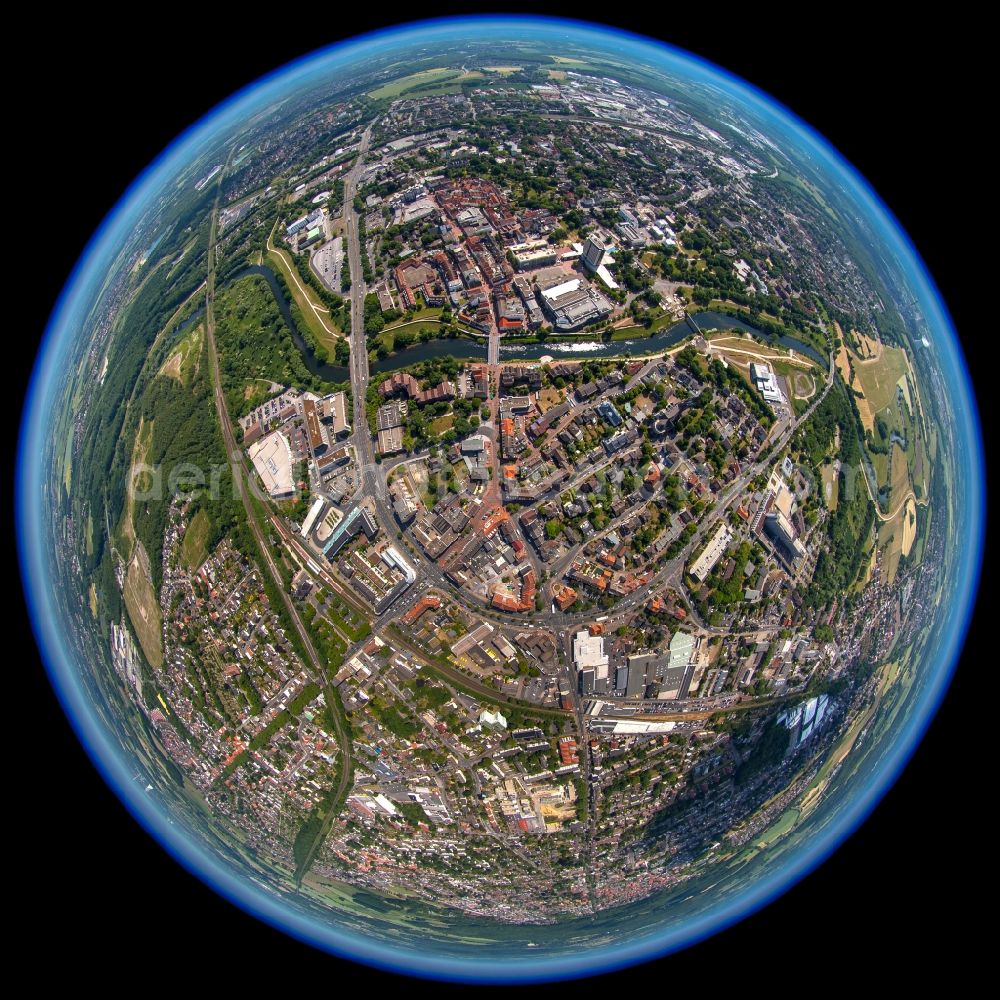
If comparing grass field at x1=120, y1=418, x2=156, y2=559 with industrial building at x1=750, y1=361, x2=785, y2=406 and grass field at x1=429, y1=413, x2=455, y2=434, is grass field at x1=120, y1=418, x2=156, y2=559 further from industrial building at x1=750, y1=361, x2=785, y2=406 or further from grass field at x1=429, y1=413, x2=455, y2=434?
industrial building at x1=750, y1=361, x2=785, y2=406

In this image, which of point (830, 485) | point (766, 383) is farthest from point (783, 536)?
point (766, 383)

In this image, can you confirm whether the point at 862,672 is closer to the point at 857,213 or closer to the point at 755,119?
the point at 857,213

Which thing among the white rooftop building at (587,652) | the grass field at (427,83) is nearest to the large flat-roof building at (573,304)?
the white rooftop building at (587,652)

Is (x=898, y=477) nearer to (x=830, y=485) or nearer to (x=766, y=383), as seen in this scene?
(x=830, y=485)

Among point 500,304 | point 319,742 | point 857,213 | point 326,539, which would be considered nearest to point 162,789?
point 319,742

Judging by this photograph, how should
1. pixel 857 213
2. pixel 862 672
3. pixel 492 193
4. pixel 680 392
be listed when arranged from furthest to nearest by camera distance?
1. pixel 857 213
2. pixel 492 193
3. pixel 862 672
4. pixel 680 392

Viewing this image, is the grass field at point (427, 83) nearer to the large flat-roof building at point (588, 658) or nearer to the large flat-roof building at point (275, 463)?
Answer: the large flat-roof building at point (275, 463)
